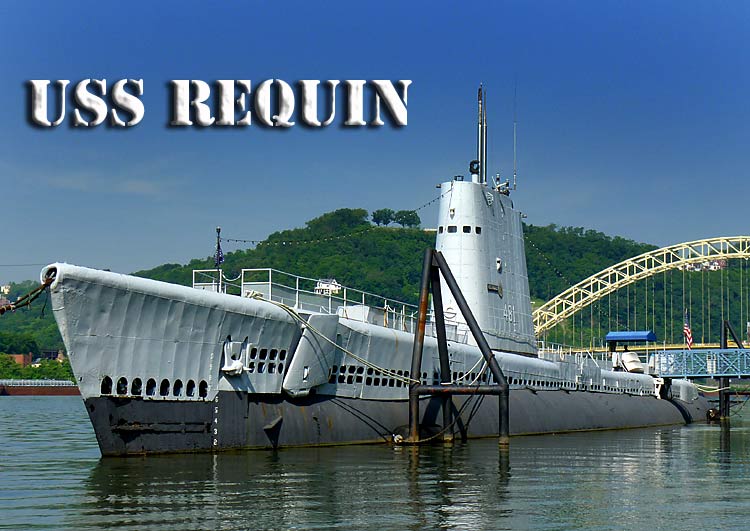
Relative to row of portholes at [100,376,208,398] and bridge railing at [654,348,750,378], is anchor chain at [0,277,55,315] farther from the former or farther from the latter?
bridge railing at [654,348,750,378]

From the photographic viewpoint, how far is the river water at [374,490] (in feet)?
61.7

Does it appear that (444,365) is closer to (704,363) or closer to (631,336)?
(704,363)

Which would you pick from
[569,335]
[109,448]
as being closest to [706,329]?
[569,335]

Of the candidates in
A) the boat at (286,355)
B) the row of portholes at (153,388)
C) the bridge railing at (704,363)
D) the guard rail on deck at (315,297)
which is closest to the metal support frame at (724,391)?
the bridge railing at (704,363)

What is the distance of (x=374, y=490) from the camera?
22.7m

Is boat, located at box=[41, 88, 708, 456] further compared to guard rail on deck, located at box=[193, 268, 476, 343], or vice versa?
guard rail on deck, located at box=[193, 268, 476, 343]

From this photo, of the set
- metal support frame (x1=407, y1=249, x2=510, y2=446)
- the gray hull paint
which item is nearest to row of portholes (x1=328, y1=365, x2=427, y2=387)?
the gray hull paint

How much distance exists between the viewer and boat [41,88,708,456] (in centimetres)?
2683

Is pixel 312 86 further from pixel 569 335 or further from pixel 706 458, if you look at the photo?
pixel 569 335

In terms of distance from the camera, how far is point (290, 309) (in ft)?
104

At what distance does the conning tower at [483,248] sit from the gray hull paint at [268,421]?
11.8 feet

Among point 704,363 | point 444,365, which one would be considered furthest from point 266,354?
point 704,363

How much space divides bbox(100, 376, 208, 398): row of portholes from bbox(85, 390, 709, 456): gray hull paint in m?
0.25

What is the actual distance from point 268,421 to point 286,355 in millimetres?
2180
